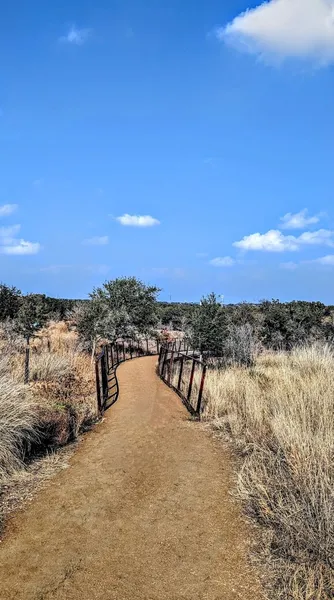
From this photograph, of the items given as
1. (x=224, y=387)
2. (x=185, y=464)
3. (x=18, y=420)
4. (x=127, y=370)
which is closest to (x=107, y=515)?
(x=185, y=464)

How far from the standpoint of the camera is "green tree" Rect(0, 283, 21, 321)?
21734 millimetres

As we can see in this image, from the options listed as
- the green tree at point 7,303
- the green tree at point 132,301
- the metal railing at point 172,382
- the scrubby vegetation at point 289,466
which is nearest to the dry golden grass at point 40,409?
the metal railing at point 172,382

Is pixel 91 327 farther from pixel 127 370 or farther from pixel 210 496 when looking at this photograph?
pixel 210 496

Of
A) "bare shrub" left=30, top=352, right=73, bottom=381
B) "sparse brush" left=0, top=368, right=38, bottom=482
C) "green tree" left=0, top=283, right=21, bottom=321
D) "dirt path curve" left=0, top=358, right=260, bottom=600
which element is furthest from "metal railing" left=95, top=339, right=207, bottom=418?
"green tree" left=0, top=283, right=21, bottom=321

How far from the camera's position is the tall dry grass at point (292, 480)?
11.7 ft

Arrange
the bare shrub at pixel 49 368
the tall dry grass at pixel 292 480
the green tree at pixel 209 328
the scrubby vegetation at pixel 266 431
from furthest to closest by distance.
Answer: the green tree at pixel 209 328 < the bare shrub at pixel 49 368 < the scrubby vegetation at pixel 266 431 < the tall dry grass at pixel 292 480

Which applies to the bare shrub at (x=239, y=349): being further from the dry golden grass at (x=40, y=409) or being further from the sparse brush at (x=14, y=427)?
the sparse brush at (x=14, y=427)

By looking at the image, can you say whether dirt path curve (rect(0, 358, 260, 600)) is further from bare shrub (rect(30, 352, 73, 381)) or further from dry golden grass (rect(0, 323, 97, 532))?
bare shrub (rect(30, 352, 73, 381))

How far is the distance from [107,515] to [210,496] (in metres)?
1.37

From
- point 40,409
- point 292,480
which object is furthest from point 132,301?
point 292,480

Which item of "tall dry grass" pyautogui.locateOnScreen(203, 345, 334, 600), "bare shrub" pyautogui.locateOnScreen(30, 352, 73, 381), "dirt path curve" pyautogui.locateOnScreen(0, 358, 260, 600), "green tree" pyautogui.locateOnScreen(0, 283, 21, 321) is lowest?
"dirt path curve" pyautogui.locateOnScreen(0, 358, 260, 600)

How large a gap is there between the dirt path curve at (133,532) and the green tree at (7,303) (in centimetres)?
1587

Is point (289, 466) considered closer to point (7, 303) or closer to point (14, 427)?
point (14, 427)

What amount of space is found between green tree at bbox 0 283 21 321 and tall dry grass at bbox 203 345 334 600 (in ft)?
51.6
